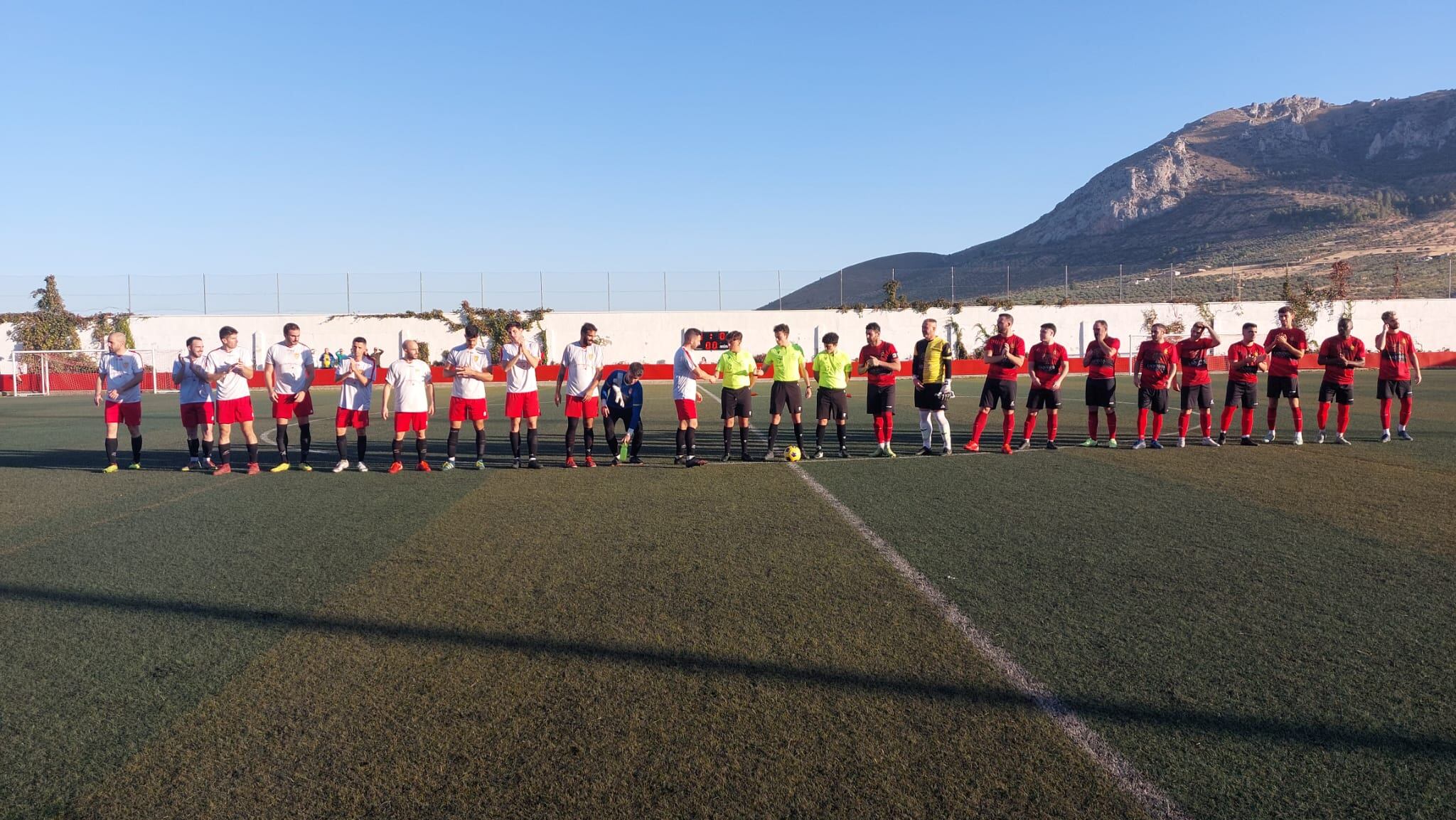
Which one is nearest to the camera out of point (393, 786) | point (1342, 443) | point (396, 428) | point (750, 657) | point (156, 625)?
point (393, 786)

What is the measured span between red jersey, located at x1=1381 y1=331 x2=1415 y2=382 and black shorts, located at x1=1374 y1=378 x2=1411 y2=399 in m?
0.04

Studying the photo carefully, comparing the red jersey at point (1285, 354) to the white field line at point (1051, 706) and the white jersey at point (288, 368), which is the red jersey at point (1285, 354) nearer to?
the white field line at point (1051, 706)

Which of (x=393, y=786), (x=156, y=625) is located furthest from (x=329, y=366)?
(x=393, y=786)

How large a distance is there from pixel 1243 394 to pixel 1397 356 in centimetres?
204

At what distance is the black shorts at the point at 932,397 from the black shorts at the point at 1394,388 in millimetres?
6019

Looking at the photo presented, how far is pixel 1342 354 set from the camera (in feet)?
39.7

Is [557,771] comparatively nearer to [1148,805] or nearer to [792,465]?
[1148,805]

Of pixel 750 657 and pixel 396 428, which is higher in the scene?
A: pixel 396 428

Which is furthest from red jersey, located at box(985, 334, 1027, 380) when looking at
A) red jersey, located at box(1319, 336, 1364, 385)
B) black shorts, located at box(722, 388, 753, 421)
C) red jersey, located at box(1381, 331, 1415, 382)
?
red jersey, located at box(1381, 331, 1415, 382)

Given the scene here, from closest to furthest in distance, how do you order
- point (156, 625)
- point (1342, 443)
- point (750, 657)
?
point (750, 657), point (156, 625), point (1342, 443)

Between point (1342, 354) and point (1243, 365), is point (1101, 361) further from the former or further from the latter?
point (1342, 354)

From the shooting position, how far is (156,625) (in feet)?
15.8

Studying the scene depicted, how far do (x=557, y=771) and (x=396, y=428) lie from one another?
841 cm

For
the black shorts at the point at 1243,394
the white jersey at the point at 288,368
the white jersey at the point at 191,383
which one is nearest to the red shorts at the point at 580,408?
the white jersey at the point at 288,368
